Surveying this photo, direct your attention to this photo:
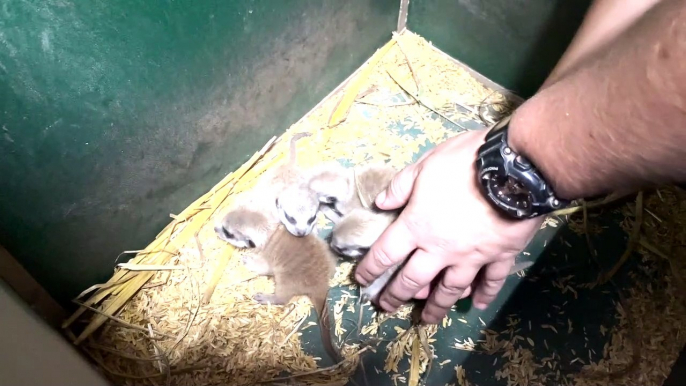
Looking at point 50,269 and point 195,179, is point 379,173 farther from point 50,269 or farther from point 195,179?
point 50,269

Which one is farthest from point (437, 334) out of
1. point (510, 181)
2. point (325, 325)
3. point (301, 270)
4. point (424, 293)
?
point (510, 181)

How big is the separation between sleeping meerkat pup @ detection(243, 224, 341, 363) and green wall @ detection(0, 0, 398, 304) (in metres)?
0.36

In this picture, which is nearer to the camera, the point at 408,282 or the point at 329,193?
the point at 408,282

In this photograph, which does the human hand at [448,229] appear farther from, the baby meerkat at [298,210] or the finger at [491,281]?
the baby meerkat at [298,210]

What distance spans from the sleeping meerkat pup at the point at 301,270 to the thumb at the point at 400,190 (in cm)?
32

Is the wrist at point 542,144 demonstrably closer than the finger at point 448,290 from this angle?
Yes

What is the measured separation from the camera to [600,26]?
115 cm

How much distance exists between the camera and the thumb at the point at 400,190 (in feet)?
4.05

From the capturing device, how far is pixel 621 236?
5.71 ft

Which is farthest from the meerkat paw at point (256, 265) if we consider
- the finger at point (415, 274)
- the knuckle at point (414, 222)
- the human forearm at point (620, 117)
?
the human forearm at point (620, 117)

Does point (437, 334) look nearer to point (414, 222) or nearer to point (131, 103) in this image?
point (414, 222)

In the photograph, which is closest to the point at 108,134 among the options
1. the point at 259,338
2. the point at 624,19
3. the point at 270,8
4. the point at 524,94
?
the point at 270,8

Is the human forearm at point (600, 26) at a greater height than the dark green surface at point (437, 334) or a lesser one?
greater

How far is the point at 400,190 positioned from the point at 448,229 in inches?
7.7
